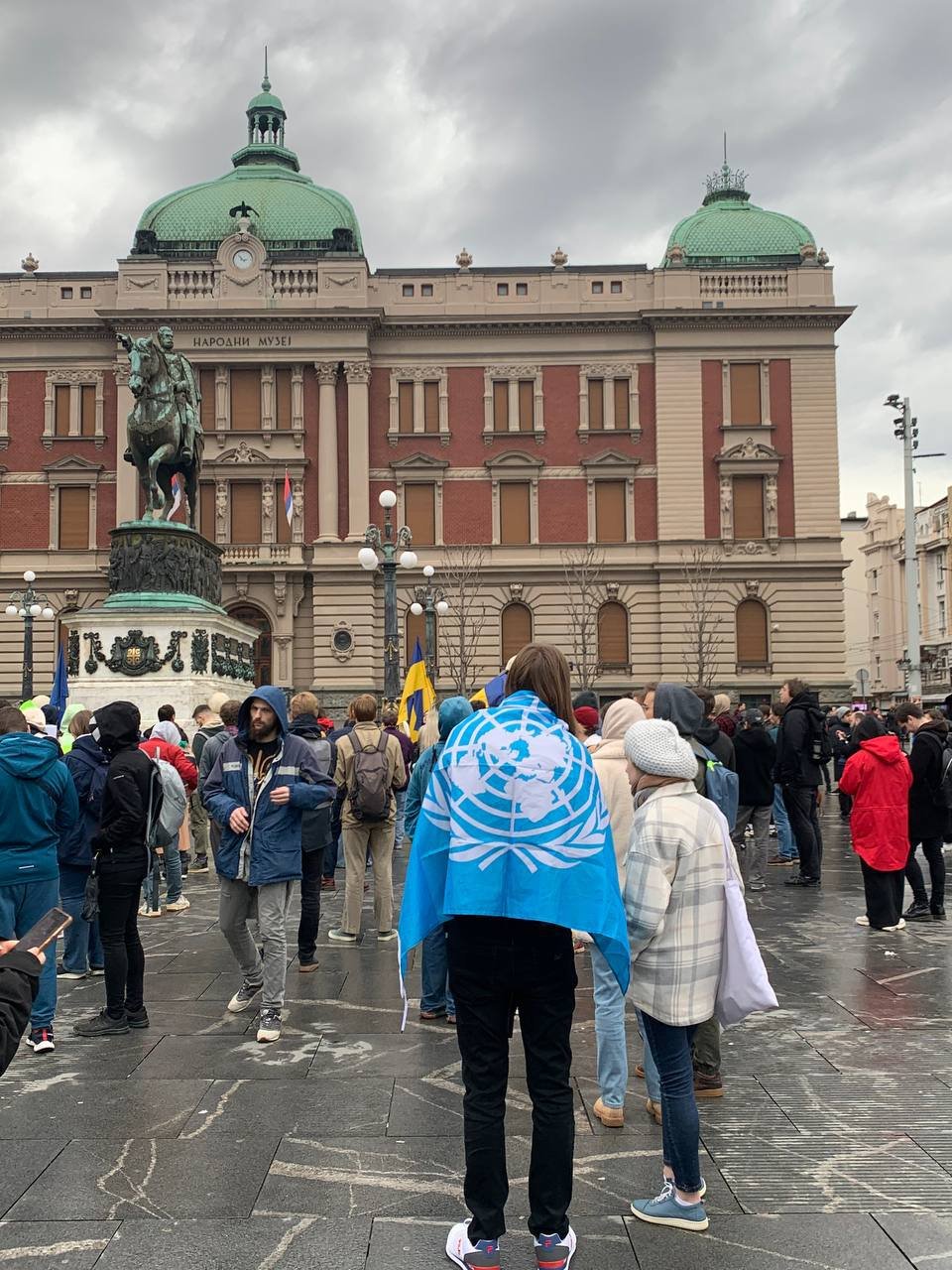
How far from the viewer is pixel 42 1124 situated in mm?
5504

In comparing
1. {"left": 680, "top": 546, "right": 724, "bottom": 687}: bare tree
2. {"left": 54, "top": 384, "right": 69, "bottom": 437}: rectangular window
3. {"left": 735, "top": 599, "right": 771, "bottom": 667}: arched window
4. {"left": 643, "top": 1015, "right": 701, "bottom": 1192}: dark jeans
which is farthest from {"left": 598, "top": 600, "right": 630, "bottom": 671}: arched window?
{"left": 643, "top": 1015, "right": 701, "bottom": 1192}: dark jeans

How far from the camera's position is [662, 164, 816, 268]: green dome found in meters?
46.3

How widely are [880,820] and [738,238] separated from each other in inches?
1621

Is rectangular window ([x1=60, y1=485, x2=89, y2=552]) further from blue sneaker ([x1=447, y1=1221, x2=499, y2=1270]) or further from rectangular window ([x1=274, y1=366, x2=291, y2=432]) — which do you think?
blue sneaker ([x1=447, y1=1221, x2=499, y2=1270])

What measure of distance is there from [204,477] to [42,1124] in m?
40.3

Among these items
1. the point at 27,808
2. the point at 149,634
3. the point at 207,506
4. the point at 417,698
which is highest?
the point at 207,506

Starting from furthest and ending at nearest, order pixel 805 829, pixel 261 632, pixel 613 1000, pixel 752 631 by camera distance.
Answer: pixel 752 631 < pixel 261 632 < pixel 805 829 < pixel 613 1000

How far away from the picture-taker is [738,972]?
15.5 ft

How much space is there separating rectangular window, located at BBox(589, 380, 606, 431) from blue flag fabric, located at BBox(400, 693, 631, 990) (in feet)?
137

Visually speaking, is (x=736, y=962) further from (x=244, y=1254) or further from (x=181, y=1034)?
(x=181, y=1034)

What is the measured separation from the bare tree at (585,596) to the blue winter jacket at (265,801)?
36.7 metres

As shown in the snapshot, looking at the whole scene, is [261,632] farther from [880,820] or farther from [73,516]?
[880,820]

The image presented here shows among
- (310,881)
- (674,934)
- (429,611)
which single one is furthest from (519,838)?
(429,611)

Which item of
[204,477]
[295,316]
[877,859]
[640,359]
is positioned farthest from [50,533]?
[877,859]
